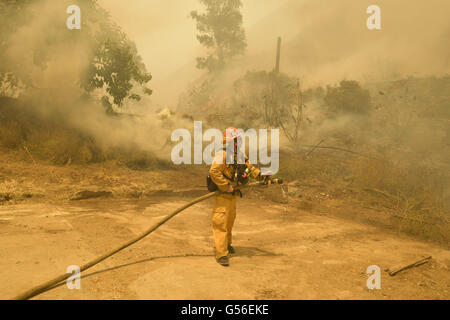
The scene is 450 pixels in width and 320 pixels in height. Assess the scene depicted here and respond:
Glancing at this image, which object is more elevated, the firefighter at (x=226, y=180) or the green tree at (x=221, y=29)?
the green tree at (x=221, y=29)

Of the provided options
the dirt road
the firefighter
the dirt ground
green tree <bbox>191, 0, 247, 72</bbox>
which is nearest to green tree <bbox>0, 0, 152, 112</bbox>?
the dirt ground

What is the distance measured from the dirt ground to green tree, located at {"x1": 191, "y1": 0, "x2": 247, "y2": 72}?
78.2ft

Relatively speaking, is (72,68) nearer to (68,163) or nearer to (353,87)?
(68,163)

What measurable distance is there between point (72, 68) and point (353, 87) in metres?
12.3

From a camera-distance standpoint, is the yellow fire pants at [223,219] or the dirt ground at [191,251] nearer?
the dirt ground at [191,251]

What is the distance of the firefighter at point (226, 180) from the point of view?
137 inches

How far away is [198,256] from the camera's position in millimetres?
3658

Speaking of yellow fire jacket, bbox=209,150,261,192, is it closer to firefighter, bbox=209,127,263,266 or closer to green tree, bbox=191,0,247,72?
firefighter, bbox=209,127,263,266

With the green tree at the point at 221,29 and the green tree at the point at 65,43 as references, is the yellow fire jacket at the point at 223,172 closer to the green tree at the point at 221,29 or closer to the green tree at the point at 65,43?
the green tree at the point at 65,43

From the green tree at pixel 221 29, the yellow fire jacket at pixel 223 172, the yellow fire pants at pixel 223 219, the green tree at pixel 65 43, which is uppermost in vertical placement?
the green tree at pixel 221 29

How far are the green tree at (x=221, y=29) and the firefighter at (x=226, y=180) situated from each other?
1005 inches

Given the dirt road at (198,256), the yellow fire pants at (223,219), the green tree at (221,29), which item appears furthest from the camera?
the green tree at (221,29)

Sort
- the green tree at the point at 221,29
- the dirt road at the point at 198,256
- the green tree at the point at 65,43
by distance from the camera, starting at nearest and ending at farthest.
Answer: the dirt road at the point at 198,256 < the green tree at the point at 65,43 < the green tree at the point at 221,29

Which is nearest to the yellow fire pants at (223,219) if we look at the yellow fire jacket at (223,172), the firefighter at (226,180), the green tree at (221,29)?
the firefighter at (226,180)
